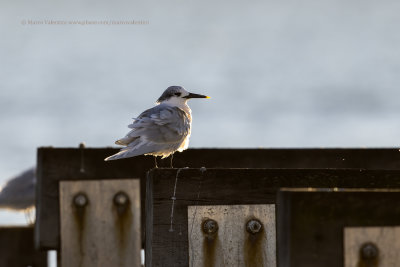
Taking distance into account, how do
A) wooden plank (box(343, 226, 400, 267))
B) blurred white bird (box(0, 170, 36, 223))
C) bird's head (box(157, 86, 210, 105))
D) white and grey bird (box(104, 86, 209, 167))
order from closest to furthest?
wooden plank (box(343, 226, 400, 267)) < white and grey bird (box(104, 86, 209, 167)) < bird's head (box(157, 86, 210, 105)) < blurred white bird (box(0, 170, 36, 223))

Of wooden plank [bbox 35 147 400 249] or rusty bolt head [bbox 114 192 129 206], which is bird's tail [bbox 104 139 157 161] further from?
rusty bolt head [bbox 114 192 129 206]

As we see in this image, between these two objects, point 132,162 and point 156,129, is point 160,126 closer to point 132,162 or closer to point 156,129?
point 156,129

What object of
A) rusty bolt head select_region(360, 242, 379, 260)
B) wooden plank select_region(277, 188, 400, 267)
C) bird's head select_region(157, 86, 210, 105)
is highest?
bird's head select_region(157, 86, 210, 105)

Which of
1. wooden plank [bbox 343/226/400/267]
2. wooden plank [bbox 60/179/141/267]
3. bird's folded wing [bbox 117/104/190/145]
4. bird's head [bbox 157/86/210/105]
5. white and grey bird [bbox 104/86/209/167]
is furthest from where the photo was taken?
bird's head [bbox 157/86/210/105]

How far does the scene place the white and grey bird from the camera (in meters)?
10.7

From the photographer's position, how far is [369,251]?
5328 millimetres

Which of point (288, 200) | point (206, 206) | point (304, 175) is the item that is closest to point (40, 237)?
point (206, 206)

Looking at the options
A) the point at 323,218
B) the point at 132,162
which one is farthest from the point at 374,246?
the point at 132,162

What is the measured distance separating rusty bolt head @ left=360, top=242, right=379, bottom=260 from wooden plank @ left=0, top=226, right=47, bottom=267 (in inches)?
247

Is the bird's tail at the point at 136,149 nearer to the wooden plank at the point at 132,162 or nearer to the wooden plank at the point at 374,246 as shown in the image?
the wooden plank at the point at 132,162

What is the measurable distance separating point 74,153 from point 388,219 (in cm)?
496

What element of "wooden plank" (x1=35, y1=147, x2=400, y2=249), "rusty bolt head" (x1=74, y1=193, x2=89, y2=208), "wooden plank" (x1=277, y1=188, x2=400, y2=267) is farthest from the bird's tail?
"wooden plank" (x1=277, y1=188, x2=400, y2=267)

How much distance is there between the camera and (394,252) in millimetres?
5320

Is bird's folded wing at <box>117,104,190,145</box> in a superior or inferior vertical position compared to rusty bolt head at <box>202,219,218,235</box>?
superior
